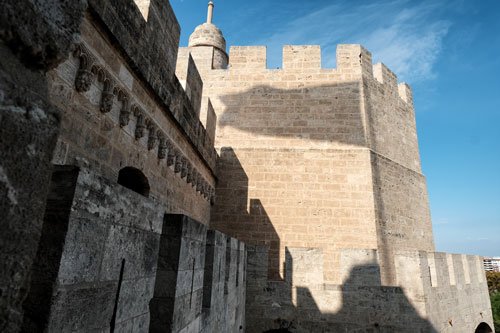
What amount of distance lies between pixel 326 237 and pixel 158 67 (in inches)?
230

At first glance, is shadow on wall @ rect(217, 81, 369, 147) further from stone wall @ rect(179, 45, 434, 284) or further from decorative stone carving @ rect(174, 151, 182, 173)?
decorative stone carving @ rect(174, 151, 182, 173)

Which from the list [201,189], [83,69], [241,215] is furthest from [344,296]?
[83,69]

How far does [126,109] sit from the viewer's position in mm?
3592

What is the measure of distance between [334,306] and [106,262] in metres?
5.68

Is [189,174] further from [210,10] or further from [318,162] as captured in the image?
[210,10]

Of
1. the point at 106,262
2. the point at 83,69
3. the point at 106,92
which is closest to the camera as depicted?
the point at 106,262

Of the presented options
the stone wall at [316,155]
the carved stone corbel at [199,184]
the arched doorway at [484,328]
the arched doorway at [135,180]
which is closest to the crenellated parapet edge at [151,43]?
the arched doorway at [135,180]

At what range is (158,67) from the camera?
14.1ft

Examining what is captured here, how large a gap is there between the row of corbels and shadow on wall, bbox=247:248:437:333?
265 centimetres

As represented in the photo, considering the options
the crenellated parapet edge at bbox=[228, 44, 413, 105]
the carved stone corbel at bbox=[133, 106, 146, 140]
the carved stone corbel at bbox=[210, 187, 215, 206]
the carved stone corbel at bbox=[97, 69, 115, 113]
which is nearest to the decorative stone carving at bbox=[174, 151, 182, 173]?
the carved stone corbel at bbox=[133, 106, 146, 140]

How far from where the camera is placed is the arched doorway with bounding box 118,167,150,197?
4078mm

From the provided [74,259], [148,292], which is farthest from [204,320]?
[74,259]

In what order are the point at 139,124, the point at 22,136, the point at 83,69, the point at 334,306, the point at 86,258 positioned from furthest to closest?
1. the point at 334,306
2. the point at 139,124
3. the point at 83,69
4. the point at 86,258
5. the point at 22,136

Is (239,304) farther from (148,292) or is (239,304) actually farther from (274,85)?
(274,85)
